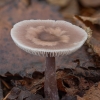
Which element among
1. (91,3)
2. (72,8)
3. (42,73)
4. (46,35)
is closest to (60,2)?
(72,8)

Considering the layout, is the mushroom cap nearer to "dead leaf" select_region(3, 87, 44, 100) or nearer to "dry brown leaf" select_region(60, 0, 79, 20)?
"dead leaf" select_region(3, 87, 44, 100)

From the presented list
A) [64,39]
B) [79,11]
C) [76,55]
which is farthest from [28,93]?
[79,11]

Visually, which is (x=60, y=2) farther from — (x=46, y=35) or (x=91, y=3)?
(x=46, y=35)

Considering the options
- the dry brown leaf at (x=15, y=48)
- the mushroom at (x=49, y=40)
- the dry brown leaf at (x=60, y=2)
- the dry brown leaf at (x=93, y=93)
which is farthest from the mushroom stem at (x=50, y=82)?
the dry brown leaf at (x=60, y=2)

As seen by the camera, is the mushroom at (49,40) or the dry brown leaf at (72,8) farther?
the dry brown leaf at (72,8)

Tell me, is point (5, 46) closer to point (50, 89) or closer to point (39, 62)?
point (39, 62)

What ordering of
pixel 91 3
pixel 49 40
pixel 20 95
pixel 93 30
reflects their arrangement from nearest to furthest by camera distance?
pixel 49 40
pixel 20 95
pixel 93 30
pixel 91 3

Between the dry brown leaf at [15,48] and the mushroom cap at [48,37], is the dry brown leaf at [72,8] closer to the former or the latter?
the dry brown leaf at [15,48]
